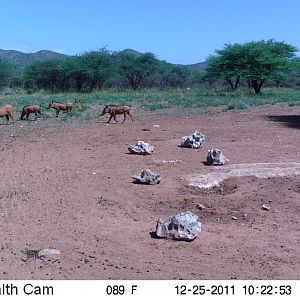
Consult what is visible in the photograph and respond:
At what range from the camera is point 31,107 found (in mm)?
20203

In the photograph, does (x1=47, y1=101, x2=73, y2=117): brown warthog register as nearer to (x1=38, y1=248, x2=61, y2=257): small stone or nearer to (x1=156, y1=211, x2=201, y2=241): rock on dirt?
(x1=156, y1=211, x2=201, y2=241): rock on dirt

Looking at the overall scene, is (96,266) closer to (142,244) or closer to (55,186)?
(142,244)

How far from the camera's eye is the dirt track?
5.79 meters

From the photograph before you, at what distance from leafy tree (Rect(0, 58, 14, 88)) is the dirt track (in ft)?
145

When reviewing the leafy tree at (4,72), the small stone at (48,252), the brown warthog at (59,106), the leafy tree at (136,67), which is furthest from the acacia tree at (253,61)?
the small stone at (48,252)

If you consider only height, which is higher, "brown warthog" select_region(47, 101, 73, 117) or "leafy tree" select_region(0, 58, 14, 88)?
"leafy tree" select_region(0, 58, 14, 88)

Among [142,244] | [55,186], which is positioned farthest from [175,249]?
[55,186]

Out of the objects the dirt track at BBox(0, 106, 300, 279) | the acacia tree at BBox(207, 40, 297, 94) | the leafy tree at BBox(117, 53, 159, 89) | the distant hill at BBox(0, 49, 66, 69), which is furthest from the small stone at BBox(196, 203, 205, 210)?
the distant hill at BBox(0, 49, 66, 69)

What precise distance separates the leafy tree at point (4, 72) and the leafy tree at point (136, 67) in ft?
39.5

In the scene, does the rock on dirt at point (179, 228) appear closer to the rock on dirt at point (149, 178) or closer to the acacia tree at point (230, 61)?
the rock on dirt at point (149, 178)

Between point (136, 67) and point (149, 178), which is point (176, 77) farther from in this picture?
point (149, 178)

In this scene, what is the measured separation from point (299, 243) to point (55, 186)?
175 inches

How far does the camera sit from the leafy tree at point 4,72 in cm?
5616

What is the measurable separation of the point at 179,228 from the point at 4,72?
52857 mm
